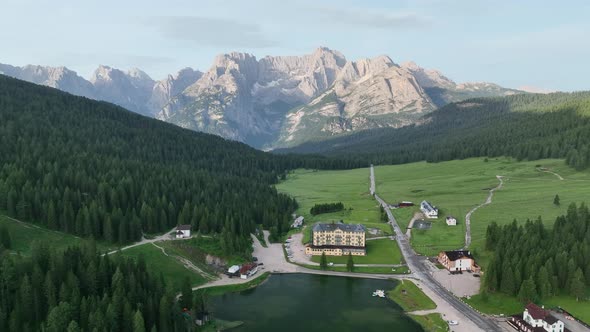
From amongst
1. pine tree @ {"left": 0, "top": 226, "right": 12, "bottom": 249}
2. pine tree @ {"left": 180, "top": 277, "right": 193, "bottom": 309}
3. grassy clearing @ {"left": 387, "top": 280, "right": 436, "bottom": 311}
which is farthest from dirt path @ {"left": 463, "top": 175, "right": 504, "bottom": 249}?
pine tree @ {"left": 0, "top": 226, "right": 12, "bottom": 249}

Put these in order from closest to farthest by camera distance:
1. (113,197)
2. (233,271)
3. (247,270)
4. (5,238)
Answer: (5,238) < (233,271) < (247,270) < (113,197)

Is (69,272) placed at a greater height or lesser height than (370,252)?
greater

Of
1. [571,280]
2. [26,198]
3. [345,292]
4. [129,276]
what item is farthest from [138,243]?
[571,280]

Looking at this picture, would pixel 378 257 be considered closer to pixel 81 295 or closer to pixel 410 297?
pixel 410 297

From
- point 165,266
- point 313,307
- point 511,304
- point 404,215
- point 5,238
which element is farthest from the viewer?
point 404,215

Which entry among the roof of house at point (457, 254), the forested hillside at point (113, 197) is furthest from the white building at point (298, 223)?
the roof of house at point (457, 254)

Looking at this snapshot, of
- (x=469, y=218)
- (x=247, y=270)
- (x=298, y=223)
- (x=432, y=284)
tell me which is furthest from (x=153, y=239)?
(x=469, y=218)

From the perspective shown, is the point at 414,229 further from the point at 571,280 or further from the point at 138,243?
the point at 138,243
